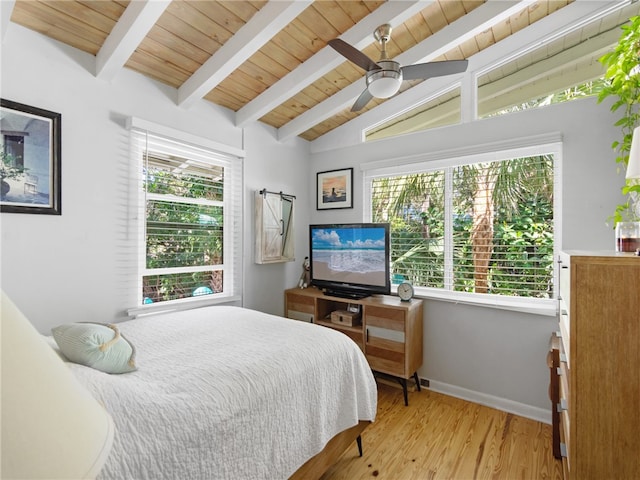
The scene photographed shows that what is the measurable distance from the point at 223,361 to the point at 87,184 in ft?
5.37

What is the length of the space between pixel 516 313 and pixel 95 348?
2.85 meters

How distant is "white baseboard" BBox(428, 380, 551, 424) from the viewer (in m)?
2.47

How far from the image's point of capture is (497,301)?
2740mm

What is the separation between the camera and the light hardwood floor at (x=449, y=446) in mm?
1922

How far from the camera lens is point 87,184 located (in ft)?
6.98

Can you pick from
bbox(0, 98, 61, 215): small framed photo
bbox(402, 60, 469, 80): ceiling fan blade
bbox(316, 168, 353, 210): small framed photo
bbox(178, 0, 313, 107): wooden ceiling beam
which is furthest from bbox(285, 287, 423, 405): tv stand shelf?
bbox(0, 98, 61, 215): small framed photo

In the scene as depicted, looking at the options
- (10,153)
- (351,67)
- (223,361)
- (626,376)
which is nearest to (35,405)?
(223,361)

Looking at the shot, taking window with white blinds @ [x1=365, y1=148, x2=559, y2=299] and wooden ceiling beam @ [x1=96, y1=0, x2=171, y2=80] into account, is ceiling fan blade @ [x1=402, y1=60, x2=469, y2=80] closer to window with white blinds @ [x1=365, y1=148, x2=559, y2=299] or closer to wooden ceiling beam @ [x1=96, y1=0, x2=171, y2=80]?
window with white blinds @ [x1=365, y1=148, x2=559, y2=299]

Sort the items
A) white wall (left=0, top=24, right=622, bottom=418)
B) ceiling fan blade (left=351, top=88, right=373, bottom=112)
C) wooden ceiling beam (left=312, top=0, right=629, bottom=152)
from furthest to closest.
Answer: wooden ceiling beam (left=312, top=0, right=629, bottom=152) < ceiling fan blade (left=351, top=88, right=373, bottom=112) < white wall (left=0, top=24, right=622, bottom=418)

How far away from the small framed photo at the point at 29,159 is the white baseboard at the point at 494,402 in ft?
11.0

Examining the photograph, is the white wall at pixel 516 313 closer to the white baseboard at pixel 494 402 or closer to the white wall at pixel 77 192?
the white baseboard at pixel 494 402

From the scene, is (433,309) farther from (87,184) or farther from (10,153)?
(10,153)

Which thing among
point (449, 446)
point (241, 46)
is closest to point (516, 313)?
point (449, 446)

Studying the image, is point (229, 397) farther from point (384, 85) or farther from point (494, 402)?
point (494, 402)
